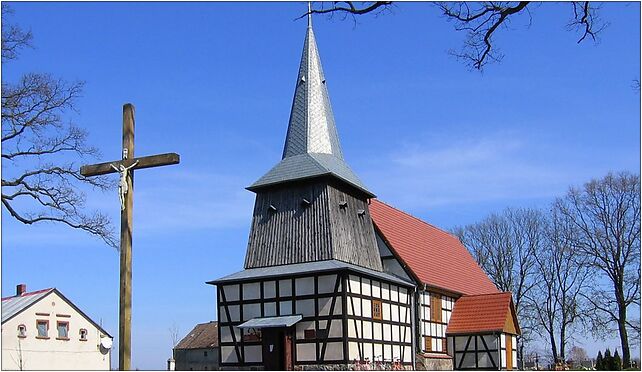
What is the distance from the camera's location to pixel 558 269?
46.7 meters

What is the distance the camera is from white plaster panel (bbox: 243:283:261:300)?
2741 cm

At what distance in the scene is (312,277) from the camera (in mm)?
26250

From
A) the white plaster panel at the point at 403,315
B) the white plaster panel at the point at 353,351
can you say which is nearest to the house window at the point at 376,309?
the white plaster panel at the point at 353,351

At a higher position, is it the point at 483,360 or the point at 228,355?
the point at 228,355

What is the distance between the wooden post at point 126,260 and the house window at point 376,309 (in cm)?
1776

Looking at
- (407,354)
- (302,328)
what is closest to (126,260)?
(302,328)

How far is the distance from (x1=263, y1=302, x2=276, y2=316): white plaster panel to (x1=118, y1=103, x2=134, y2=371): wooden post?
1669 centimetres

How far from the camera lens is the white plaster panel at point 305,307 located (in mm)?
26117

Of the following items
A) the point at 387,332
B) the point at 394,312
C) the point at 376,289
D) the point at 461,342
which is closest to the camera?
the point at 376,289

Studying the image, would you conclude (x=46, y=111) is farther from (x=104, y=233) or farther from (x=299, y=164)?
(x=299, y=164)

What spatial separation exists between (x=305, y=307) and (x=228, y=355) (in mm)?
3764

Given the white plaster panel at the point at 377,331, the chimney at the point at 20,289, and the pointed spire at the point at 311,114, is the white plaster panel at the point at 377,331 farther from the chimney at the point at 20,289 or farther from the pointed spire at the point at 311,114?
the chimney at the point at 20,289

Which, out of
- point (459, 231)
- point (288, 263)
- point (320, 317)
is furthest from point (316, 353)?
point (459, 231)

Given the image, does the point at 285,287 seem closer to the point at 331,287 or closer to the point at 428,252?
the point at 331,287
